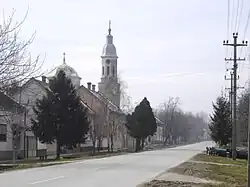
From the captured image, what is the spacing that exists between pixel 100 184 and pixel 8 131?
39.2 meters

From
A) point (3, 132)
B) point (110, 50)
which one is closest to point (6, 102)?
point (3, 132)

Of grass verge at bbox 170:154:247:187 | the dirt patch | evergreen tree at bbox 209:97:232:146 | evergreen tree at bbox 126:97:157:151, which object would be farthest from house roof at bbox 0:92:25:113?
evergreen tree at bbox 126:97:157:151

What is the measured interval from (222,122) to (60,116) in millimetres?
27288

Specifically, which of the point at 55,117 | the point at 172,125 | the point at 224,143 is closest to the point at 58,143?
the point at 55,117

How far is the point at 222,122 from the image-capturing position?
7512 centimetres

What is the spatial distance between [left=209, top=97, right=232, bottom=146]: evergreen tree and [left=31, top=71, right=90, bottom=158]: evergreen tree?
78.4 feet

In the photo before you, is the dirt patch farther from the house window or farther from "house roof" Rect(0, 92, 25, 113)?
the house window


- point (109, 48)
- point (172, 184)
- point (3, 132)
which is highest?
point (109, 48)

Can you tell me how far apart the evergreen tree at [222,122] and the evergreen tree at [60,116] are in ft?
78.4

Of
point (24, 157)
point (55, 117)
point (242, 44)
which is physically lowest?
point (24, 157)

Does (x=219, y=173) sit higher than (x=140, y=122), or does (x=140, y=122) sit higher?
(x=140, y=122)

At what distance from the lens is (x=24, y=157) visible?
200ft

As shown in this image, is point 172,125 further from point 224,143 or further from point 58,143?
point 58,143

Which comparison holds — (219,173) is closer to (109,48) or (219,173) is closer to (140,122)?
(140,122)
